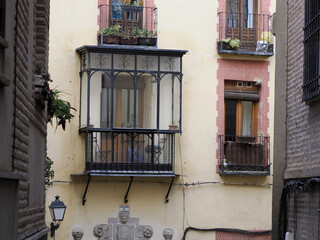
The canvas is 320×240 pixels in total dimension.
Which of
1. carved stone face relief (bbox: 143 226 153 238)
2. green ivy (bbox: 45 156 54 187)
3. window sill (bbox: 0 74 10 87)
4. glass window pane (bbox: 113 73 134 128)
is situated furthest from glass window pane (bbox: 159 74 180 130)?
window sill (bbox: 0 74 10 87)

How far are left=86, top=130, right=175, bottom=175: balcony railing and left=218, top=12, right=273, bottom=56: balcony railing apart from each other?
3058 mm

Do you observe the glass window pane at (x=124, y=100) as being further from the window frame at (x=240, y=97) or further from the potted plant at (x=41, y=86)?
the potted plant at (x=41, y=86)

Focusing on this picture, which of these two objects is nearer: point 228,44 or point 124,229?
point 124,229

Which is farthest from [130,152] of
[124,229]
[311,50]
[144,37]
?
[311,50]

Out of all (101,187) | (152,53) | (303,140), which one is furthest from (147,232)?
(303,140)

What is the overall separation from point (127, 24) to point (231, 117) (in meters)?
3.76

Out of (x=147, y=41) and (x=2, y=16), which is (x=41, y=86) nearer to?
(x=2, y=16)

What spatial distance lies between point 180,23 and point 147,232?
5.63m

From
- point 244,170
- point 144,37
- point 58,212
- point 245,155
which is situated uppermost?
point 144,37

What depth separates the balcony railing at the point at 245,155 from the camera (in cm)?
2080

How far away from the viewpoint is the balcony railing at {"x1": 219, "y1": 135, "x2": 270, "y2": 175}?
20797 millimetres

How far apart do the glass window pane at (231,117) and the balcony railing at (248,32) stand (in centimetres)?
145

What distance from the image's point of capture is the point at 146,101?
67.9ft

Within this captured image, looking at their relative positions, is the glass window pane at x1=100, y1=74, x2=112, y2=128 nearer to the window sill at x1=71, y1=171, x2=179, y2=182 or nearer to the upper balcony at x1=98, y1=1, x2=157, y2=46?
the upper balcony at x1=98, y1=1, x2=157, y2=46
